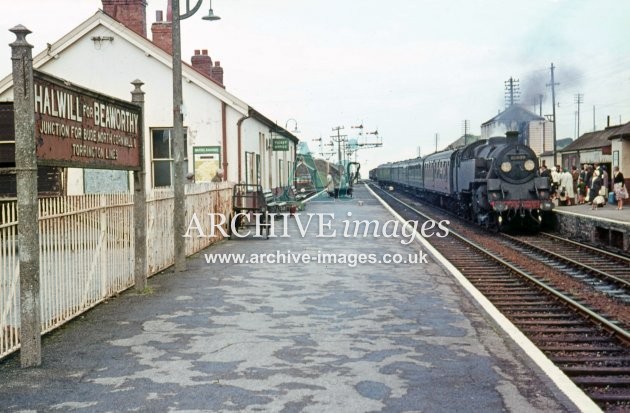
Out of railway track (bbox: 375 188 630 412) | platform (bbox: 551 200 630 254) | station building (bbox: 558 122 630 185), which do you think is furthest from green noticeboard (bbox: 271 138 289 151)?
station building (bbox: 558 122 630 185)

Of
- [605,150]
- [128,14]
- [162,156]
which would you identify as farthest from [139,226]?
[605,150]

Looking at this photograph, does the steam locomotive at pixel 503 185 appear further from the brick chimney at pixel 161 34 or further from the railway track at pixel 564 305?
the brick chimney at pixel 161 34

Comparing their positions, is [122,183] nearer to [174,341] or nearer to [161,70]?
[161,70]

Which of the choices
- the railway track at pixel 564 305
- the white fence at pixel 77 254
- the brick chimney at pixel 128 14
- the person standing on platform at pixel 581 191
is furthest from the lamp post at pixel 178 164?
the person standing on platform at pixel 581 191

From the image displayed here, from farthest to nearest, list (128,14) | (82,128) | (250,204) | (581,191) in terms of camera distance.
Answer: (581,191) → (128,14) → (250,204) → (82,128)

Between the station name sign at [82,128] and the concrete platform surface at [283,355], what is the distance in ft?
5.93

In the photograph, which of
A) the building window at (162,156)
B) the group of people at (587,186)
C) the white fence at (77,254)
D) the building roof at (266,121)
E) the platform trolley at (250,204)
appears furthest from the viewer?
the group of people at (587,186)

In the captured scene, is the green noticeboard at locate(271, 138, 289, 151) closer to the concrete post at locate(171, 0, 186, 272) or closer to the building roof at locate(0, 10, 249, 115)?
the building roof at locate(0, 10, 249, 115)

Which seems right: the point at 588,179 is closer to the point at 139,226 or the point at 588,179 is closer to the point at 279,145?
the point at 279,145

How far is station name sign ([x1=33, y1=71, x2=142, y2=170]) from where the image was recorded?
6664mm

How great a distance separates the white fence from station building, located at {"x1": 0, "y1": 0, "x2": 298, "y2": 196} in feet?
31.6

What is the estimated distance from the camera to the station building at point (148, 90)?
21453 mm

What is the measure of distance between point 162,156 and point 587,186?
16700 mm

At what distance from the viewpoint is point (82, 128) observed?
7.67 m
